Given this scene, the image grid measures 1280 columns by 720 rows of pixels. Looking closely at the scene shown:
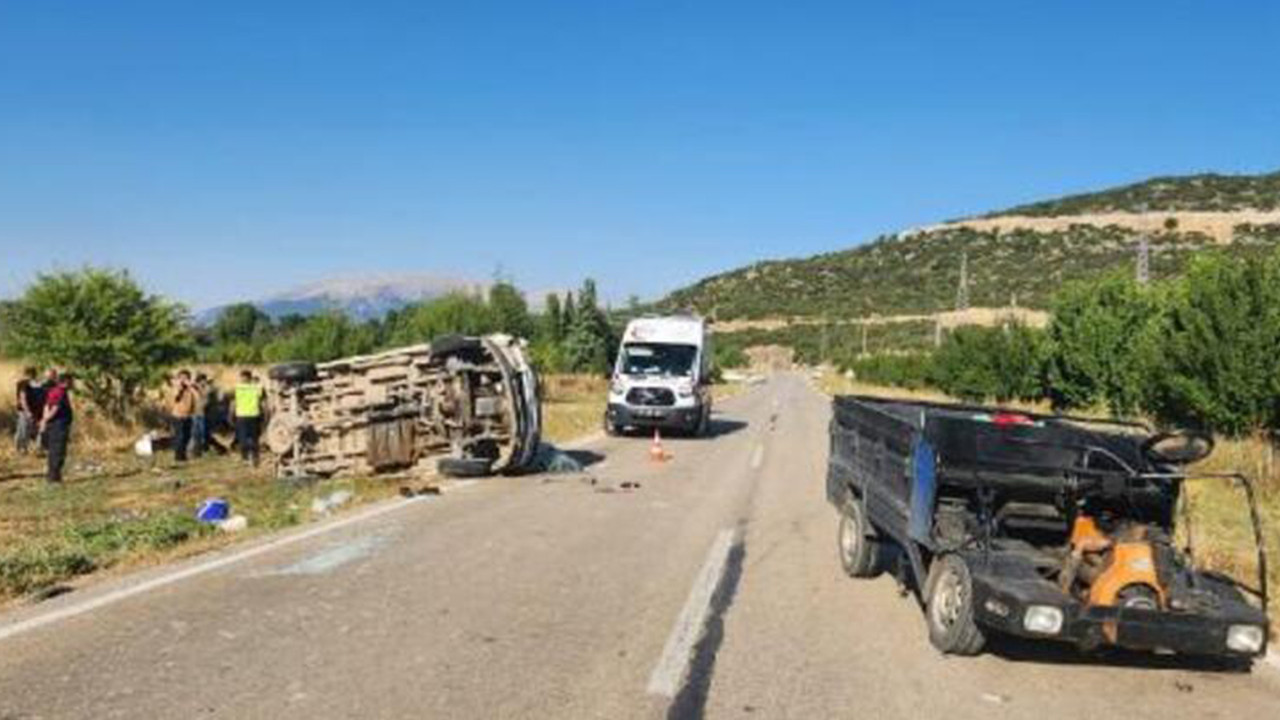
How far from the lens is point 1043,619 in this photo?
24.2 feet

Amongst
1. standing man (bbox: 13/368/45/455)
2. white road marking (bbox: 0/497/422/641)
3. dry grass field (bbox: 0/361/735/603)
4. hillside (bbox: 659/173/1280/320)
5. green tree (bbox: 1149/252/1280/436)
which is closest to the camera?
white road marking (bbox: 0/497/422/641)

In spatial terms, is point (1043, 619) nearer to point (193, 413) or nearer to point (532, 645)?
point (532, 645)

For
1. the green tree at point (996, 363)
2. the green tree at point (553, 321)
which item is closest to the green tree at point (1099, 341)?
the green tree at point (996, 363)

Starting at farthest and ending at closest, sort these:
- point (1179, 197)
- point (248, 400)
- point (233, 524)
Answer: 1. point (1179, 197)
2. point (248, 400)
3. point (233, 524)

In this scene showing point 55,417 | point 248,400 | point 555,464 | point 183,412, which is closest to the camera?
point 55,417

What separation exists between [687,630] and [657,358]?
22004 millimetres

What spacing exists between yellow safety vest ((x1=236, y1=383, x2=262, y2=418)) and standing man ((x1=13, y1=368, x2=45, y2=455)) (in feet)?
11.6

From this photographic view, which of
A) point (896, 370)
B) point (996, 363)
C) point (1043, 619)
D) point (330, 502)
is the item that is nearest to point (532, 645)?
point (1043, 619)

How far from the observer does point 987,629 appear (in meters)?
8.08

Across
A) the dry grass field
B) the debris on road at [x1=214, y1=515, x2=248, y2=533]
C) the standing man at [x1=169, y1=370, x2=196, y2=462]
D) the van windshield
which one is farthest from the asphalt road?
the van windshield

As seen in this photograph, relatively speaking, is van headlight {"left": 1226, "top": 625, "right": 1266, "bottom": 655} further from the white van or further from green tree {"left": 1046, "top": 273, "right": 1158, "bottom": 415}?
green tree {"left": 1046, "top": 273, "right": 1158, "bottom": 415}

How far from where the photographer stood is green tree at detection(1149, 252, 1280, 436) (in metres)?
21.0

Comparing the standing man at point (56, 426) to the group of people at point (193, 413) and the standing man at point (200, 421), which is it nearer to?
the group of people at point (193, 413)

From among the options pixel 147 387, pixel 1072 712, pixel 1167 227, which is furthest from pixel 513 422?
pixel 1167 227
